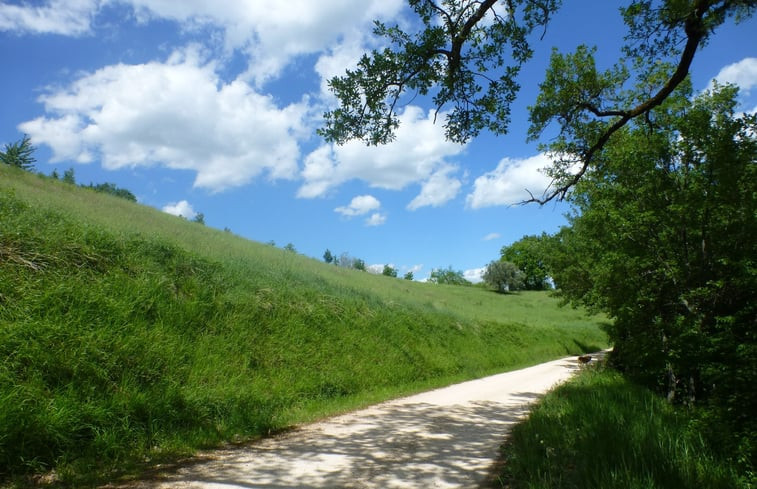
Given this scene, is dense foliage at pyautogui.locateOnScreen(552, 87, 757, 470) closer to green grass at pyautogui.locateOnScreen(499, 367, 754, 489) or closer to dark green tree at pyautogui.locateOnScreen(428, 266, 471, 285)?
green grass at pyautogui.locateOnScreen(499, 367, 754, 489)

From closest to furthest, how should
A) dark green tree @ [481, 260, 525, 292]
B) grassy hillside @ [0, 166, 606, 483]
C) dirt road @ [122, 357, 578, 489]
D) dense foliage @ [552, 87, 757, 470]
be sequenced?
dirt road @ [122, 357, 578, 489] → grassy hillside @ [0, 166, 606, 483] → dense foliage @ [552, 87, 757, 470] → dark green tree @ [481, 260, 525, 292]

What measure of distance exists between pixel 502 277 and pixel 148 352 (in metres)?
71.4

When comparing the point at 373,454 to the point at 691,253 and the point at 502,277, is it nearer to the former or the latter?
the point at 691,253

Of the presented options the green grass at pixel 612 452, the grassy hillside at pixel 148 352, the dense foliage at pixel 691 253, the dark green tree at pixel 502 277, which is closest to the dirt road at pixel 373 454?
the green grass at pixel 612 452

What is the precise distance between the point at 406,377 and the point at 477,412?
5.01 m

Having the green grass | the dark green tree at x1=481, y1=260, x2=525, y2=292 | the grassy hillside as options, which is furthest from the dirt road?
the dark green tree at x1=481, y1=260, x2=525, y2=292

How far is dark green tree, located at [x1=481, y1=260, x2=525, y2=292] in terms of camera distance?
7369cm

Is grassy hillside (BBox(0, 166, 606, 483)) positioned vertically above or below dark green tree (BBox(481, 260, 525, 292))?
below

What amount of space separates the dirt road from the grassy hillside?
0.95m

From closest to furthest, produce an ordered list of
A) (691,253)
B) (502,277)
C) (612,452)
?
(612,452)
(691,253)
(502,277)

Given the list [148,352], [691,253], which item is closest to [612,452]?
[691,253]

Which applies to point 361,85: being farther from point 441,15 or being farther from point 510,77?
point 510,77

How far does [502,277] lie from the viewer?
7369 centimetres

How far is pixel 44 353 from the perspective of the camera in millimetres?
5863
